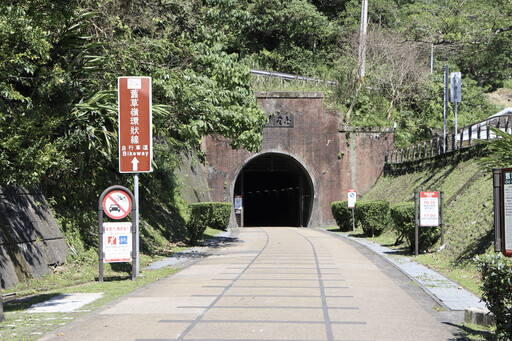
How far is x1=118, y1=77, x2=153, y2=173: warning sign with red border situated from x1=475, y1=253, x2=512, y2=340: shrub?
336 inches

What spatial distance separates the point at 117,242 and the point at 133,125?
2.70 m

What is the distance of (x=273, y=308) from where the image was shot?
904cm

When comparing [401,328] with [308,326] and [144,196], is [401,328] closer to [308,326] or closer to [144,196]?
[308,326]

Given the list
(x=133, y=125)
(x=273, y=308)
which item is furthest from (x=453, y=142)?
(x=273, y=308)

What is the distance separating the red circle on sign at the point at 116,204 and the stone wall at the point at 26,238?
131cm

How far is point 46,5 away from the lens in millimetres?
9523

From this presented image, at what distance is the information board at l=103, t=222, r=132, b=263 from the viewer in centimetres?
1241

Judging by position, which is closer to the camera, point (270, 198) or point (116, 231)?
point (116, 231)

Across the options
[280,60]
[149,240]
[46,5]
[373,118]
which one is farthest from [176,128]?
[280,60]

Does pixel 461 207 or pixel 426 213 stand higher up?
pixel 461 207

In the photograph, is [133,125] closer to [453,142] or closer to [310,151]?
[453,142]

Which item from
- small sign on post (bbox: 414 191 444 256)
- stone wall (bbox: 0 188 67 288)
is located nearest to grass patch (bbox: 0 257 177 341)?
stone wall (bbox: 0 188 67 288)

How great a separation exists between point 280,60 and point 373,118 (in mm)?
12949

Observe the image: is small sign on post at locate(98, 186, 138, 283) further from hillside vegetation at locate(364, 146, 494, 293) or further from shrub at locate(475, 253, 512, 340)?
shrub at locate(475, 253, 512, 340)
